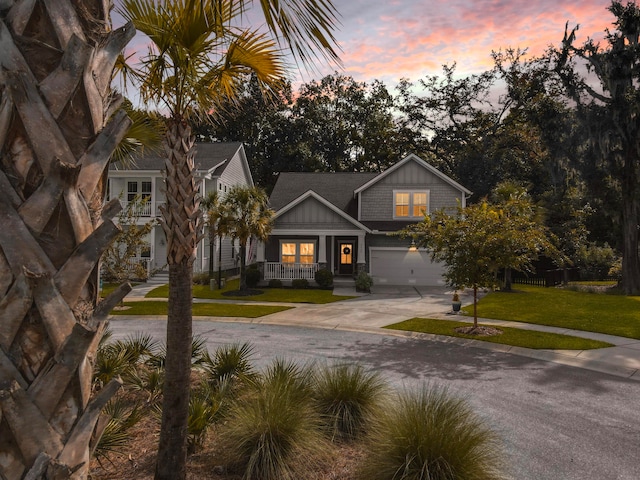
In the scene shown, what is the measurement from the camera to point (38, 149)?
1827 millimetres

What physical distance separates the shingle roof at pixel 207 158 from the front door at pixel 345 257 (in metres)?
10.8

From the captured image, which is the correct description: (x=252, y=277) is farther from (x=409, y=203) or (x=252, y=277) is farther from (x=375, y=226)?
(x=409, y=203)

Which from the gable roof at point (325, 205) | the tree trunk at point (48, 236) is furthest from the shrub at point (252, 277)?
the tree trunk at point (48, 236)

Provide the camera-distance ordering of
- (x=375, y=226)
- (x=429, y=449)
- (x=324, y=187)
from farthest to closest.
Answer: (x=324, y=187) < (x=375, y=226) < (x=429, y=449)

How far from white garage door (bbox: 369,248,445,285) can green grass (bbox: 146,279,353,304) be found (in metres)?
4.77

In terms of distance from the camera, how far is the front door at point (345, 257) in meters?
32.4

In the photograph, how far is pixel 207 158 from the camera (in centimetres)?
3441

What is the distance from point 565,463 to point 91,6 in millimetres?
7247

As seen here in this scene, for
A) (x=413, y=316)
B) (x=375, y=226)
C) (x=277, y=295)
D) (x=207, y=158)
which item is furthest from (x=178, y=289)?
(x=207, y=158)

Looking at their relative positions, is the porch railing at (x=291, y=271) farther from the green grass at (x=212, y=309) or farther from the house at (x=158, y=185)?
the green grass at (x=212, y=309)

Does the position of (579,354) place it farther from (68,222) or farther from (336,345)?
(68,222)

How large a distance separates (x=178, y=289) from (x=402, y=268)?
83.1 feet

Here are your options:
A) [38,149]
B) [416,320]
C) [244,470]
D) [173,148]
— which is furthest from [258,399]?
[416,320]

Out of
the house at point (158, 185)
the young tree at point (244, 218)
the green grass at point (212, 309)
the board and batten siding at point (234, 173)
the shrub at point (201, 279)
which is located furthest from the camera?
the board and batten siding at point (234, 173)
